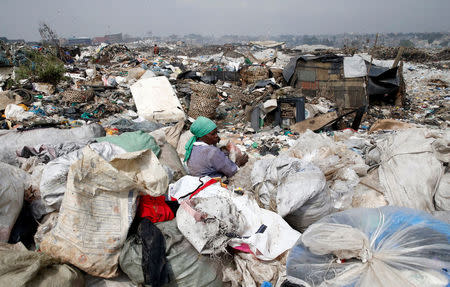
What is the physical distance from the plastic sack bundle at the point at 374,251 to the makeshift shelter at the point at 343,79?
615cm

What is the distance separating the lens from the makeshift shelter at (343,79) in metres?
6.77

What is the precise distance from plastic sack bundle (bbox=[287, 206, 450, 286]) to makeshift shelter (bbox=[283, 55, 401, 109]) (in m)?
6.15

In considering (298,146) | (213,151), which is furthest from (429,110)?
(213,151)

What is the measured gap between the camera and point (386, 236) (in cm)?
118

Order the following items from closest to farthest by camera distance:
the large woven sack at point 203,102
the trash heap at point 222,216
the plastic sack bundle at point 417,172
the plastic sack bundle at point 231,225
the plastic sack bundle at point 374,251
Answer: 1. the plastic sack bundle at point 374,251
2. the trash heap at point 222,216
3. the plastic sack bundle at point 231,225
4. the plastic sack bundle at point 417,172
5. the large woven sack at point 203,102

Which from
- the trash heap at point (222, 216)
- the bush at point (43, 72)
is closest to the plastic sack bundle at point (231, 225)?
the trash heap at point (222, 216)

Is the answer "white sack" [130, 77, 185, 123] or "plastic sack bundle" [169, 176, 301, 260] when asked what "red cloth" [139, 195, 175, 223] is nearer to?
"plastic sack bundle" [169, 176, 301, 260]

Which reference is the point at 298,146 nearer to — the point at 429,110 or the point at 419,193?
the point at 419,193

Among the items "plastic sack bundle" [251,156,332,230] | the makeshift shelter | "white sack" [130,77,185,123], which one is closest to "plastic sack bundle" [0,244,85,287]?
"plastic sack bundle" [251,156,332,230]

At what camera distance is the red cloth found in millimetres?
1764

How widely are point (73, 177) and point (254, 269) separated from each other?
1245 mm

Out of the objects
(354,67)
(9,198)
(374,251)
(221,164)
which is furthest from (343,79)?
(9,198)

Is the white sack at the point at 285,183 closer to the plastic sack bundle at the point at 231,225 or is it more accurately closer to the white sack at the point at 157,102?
the plastic sack bundle at the point at 231,225

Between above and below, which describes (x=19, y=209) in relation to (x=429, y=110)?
above
